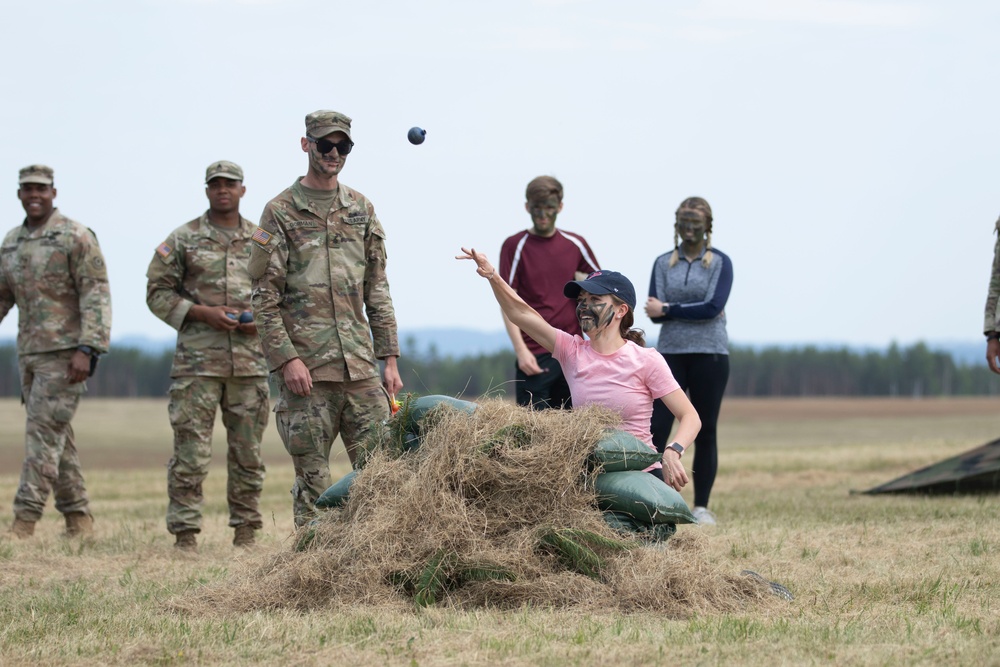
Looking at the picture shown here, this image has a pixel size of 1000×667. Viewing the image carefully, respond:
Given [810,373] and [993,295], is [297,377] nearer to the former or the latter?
[993,295]

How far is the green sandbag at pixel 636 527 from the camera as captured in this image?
5.87 m

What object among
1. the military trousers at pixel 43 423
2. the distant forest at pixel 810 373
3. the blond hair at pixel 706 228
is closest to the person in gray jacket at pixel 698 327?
the blond hair at pixel 706 228

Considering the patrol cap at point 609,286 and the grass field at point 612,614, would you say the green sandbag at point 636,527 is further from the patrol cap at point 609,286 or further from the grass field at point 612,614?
the patrol cap at point 609,286

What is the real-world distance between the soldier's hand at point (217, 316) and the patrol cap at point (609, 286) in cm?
295

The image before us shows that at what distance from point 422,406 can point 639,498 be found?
119 cm

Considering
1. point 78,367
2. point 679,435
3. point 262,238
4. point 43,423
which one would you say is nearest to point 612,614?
point 679,435

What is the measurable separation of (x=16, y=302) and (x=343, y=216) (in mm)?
3782

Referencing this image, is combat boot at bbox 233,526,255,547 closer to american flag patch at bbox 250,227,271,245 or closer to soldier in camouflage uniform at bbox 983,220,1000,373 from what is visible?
american flag patch at bbox 250,227,271,245

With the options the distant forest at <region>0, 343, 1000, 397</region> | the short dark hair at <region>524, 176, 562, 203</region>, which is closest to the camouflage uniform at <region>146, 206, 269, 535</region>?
the short dark hair at <region>524, 176, 562, 203</region>

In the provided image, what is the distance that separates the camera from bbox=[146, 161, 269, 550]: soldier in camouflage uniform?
337 inches

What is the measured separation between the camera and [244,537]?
8617mm

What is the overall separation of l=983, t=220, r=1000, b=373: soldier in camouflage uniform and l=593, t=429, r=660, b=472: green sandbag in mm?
4055

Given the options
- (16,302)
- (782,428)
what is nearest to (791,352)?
(782,428)

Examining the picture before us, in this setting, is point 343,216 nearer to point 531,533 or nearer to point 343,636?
point 531,533
